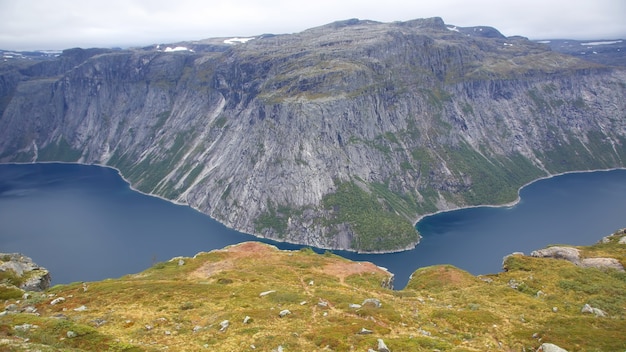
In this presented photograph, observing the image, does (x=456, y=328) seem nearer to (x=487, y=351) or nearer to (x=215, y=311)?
(x=487, y=351)

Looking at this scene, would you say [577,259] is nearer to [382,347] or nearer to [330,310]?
[330,310]

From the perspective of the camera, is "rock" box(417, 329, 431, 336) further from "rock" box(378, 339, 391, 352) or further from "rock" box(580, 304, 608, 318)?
"rock" box(580, 304, 608, 318)

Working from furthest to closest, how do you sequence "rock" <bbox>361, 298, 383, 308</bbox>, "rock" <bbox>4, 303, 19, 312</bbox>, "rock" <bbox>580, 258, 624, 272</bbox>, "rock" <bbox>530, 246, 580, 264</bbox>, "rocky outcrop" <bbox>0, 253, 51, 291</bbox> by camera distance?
"rock" <bbox>530, 246, 580, 264</bbox> < "rock" <bbox>580, 258, 624, 272</bbox> < "rocky outcrop" <bbox>0, 253, 51, 291</bbox> < "rock" <bbox>361, 298, 383, 308</bbox> < "rock" <bbox>4, 303, 19, 312</bbox>

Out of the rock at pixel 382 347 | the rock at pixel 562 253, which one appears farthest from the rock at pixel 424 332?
the rock at pixel 562 253

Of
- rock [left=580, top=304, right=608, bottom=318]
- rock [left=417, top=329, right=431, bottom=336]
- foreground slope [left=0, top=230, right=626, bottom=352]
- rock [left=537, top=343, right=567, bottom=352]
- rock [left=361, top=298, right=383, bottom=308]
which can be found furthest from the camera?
rock [left=361, top=298, right=383, bottom=308]

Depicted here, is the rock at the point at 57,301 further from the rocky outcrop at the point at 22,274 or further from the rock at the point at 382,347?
the rock at the point at 382,347

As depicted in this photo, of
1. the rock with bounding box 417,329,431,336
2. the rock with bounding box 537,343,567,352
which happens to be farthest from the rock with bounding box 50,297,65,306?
the rock with bounding box 537,343,567,352
